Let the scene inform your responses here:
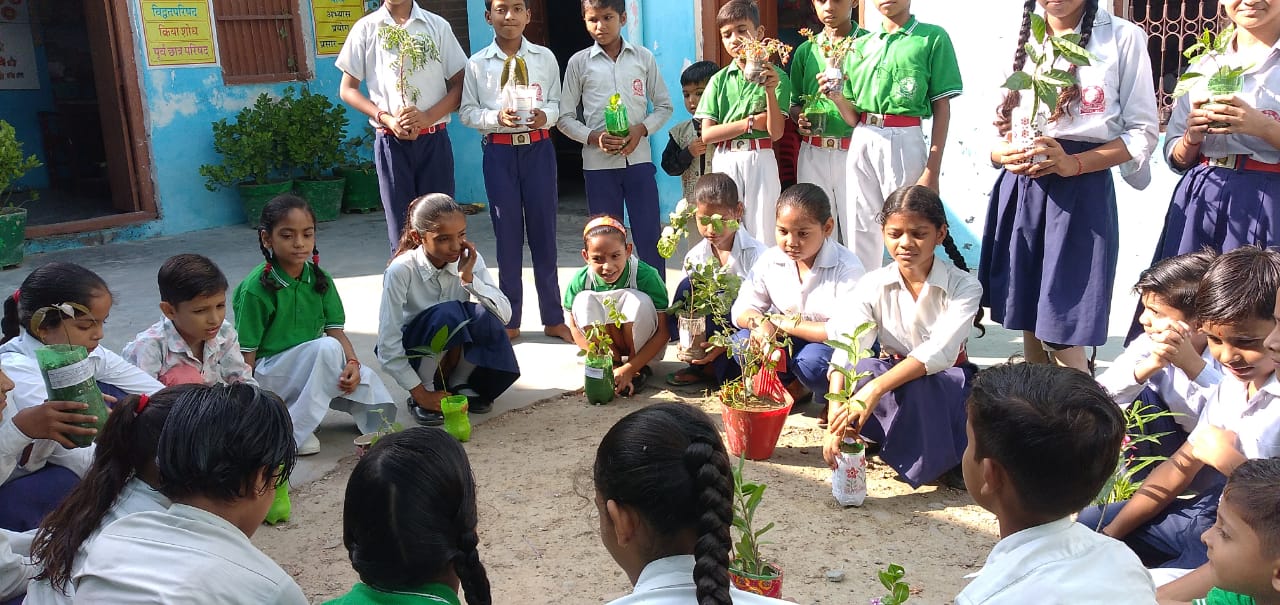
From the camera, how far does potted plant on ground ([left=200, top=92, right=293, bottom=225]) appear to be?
27.2 ft

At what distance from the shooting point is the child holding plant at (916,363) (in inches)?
130

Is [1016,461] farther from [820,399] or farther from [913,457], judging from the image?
[820,399]

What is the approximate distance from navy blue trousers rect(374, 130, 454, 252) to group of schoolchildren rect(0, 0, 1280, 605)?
0.06 feet

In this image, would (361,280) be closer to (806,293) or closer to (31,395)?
(806,293)

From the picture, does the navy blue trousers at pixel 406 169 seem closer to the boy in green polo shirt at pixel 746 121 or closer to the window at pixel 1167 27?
the boy in green polo shirt at pixel 746 121

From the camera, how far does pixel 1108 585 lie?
159 cm

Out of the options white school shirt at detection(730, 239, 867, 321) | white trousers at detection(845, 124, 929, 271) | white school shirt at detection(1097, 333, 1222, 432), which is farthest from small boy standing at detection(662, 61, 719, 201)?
white school shirt at detection(1097, 333, 1222, 432)

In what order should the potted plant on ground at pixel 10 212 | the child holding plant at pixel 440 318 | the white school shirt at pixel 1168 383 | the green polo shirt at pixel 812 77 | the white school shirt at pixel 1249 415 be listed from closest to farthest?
1. the white school shirt at pixel 1249 415
2. the white school shirt at pixel 1168 383
3. the child holding plant at pixel 440 318
4. the green polo shirt at pixel 812 77
5. the potted plant on ground at pixel 10 212

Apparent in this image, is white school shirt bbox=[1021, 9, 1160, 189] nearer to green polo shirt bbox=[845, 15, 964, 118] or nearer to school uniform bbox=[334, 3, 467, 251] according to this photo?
green polo shirt bbox=[845, 15, 964, 118]

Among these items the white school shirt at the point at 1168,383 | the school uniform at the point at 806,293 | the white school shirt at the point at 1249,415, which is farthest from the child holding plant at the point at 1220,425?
the school uniform at the point at 806,293

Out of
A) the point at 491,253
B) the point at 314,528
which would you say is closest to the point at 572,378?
the point at 314,528

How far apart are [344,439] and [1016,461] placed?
9.57 ft

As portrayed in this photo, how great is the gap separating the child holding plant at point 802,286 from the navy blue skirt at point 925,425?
41 centimetres

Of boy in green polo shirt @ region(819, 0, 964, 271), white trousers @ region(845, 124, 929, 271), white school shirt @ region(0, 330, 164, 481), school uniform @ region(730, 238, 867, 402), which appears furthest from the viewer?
white trousers @ region(845, 124, 929, 271)
